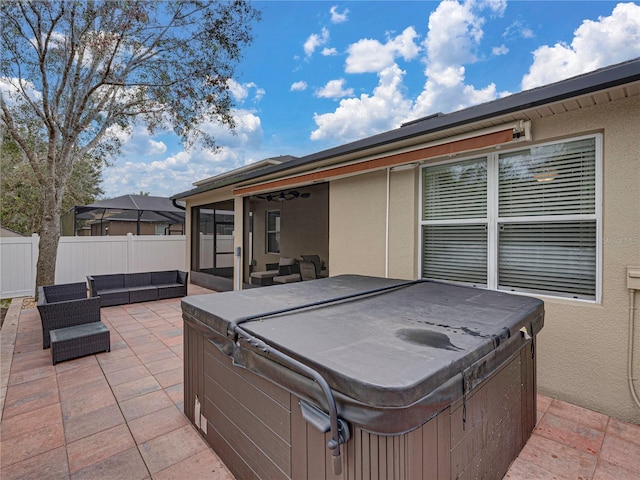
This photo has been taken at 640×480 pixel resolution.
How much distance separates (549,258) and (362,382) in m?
3.15

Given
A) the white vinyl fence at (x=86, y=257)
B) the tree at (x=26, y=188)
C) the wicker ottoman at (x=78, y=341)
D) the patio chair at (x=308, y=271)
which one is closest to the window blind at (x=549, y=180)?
the patio chair at (x=308, y=271)

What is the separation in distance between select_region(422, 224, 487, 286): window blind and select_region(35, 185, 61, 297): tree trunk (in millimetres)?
8721

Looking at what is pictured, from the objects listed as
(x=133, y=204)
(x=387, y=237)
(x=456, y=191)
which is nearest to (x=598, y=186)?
(x=456, y=191)

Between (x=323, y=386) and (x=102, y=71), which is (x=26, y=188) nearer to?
(x=102, y=71)

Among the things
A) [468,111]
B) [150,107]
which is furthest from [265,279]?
[468,111]

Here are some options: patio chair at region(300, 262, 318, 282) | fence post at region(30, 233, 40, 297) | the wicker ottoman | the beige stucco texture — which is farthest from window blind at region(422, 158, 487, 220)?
fence post at region(30, 233, 40, 297)

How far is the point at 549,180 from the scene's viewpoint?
10.7 feet

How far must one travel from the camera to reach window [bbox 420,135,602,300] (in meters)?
3.08

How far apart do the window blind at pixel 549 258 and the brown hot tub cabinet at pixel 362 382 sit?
87 centimetres

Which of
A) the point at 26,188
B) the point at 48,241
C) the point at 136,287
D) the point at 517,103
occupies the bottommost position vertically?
the point at 136,287

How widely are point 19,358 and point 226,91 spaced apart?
7.37 meters

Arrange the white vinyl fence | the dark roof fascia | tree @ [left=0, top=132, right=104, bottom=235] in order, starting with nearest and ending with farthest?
the dark roof fascia → the white vinyl fence → tree @ [left=0, top=132, right=104, bottom=235]

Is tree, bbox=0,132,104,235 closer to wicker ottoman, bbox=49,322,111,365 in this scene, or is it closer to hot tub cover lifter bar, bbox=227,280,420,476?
wicker ottoman, bbox=49,322,111,365

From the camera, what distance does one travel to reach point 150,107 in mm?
8484
